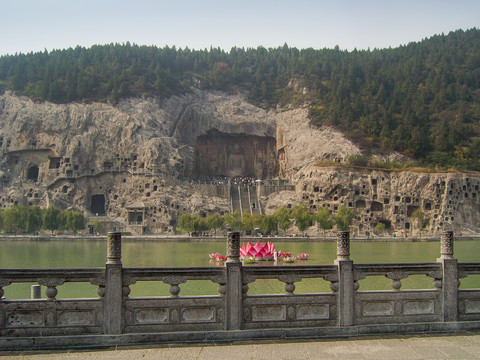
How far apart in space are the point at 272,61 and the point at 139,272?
365 ft

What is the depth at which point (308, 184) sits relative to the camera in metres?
79.2

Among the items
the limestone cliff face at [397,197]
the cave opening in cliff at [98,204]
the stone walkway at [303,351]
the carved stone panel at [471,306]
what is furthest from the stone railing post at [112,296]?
the cave opening in cliff at [98,204]

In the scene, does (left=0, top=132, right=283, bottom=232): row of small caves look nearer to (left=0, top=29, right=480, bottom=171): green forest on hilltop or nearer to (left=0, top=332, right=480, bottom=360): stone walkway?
(left=0, top=29, right=480, bottom=171): green forest on hilltop

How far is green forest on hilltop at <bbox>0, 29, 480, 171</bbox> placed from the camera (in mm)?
86938

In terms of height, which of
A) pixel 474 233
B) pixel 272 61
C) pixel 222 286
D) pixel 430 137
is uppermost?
pixel 272 61

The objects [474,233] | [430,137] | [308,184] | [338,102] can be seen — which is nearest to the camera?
[474,233]

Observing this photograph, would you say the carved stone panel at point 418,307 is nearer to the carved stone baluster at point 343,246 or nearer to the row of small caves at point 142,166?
the carved stone baluster at point 343,246

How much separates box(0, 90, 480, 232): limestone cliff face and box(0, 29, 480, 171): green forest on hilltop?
3.76 meters

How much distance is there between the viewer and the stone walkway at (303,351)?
30.0 feet

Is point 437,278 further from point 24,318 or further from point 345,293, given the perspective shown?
point 24,318

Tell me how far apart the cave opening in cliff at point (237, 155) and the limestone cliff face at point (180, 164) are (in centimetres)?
18

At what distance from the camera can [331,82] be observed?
101m

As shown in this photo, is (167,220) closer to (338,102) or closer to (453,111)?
(338,102)

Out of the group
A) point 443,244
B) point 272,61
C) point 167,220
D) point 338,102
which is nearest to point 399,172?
point 338,102
